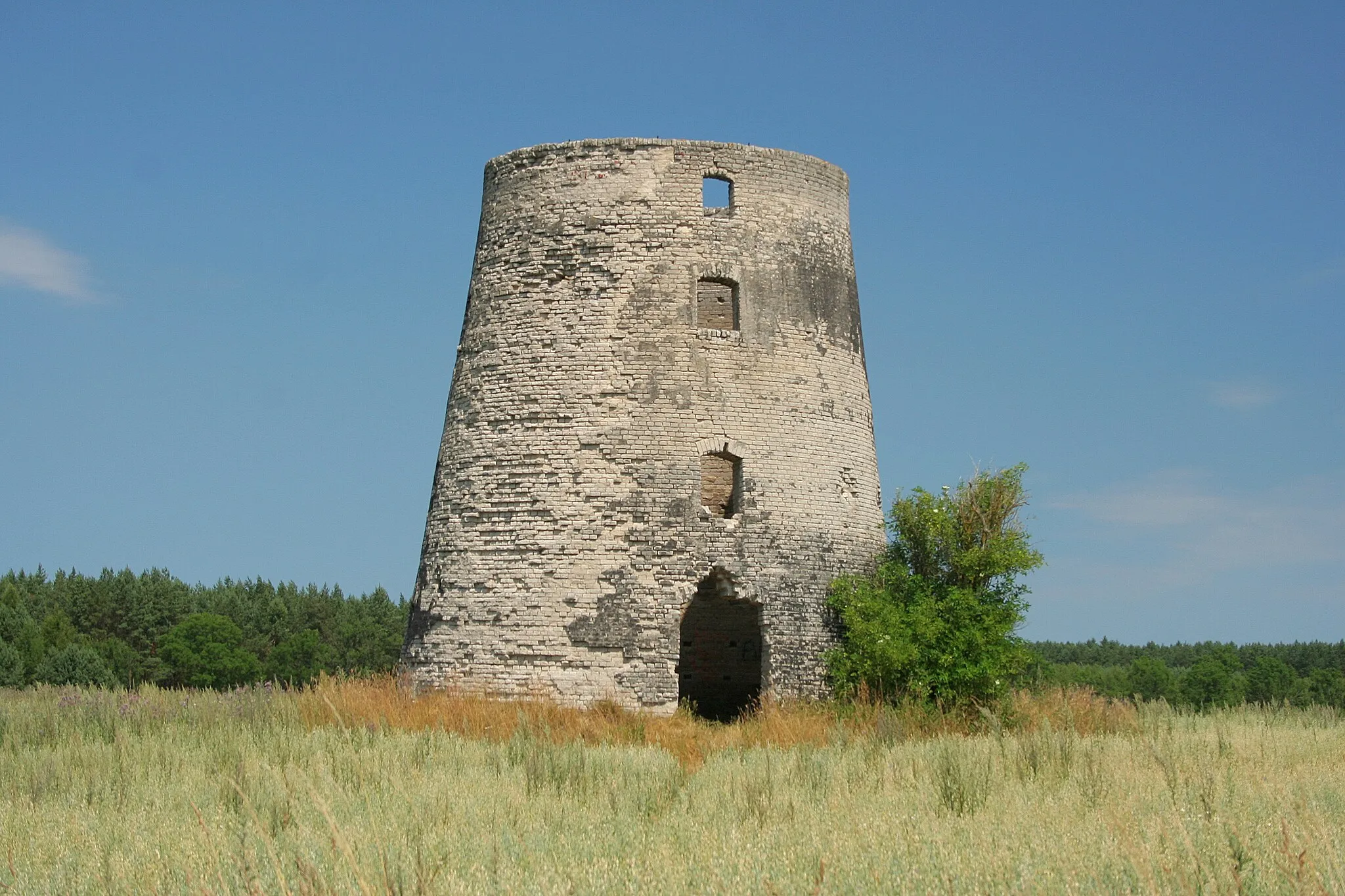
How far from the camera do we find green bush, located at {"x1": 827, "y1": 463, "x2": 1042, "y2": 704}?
1814cm

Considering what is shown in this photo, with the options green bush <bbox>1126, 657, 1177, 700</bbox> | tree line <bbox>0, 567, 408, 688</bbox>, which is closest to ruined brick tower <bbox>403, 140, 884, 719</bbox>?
tree line <bbox>0, 567, 408, 688</bbox>

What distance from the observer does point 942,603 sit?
18.8m

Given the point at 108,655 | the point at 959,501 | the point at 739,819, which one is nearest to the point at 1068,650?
the point at 108,655

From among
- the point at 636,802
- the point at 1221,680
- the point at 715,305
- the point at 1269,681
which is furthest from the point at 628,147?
the point at 1269,681

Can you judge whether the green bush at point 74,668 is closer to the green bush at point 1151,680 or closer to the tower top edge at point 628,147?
the tower top edge at point 628,147

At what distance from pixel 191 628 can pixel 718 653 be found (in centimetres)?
3987

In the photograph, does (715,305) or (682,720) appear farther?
(715,305)

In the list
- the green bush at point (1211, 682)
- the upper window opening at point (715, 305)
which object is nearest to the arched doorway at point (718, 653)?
the upper window opening at point (715, 305)

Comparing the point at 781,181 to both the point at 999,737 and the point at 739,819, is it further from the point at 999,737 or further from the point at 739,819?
the point at 739,819

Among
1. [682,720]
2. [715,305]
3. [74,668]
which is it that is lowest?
[682,720]

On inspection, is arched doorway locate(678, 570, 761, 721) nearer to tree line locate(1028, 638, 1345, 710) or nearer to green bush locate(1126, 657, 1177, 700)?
tree line locate(1028, 638, 1345, 710)

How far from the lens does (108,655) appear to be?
169 feet

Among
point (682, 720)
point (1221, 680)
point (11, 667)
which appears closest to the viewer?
point (682, 720)

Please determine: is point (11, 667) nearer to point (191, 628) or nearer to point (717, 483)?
point (191, 628)
